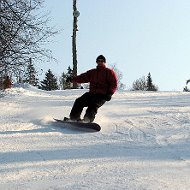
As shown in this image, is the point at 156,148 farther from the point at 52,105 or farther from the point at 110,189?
the point at 52,105

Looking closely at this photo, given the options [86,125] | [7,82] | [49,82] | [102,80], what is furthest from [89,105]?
[49,82]

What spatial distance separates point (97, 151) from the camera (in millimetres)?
6961

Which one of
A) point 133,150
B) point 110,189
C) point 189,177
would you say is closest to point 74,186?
point 110,189

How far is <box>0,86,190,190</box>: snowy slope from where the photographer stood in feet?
17.4

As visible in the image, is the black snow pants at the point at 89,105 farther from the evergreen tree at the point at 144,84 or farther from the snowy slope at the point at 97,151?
the evergreen tree at the point at 144,84

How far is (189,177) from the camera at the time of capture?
5.49 m

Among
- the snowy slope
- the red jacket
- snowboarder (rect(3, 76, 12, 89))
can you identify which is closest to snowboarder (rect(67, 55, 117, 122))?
the red jacket

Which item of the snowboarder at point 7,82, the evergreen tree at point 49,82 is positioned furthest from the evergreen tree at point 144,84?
the snowboarder at point 7,82

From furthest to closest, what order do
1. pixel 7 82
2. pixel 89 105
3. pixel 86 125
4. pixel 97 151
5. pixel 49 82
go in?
pixel 49 82 → pixel 7 82 → pixel 89 105 → pixel 86 125 → pixel 97 151

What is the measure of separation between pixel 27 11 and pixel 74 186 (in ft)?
26.9

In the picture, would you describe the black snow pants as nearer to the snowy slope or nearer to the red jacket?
the red jacket

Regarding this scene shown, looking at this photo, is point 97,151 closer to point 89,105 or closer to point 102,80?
point 89,105

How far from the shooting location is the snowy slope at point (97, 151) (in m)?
5.29

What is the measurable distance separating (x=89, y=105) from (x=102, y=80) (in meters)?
0.63
